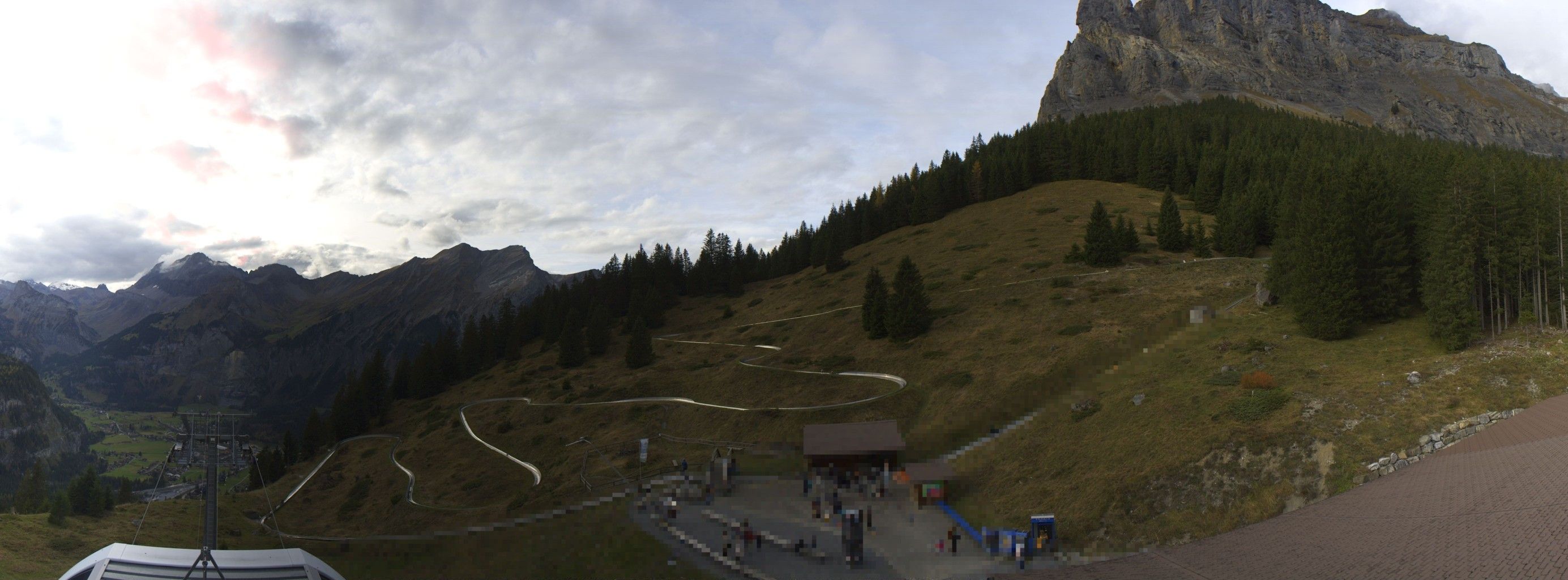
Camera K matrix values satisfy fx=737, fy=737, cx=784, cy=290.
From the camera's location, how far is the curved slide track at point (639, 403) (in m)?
56.8

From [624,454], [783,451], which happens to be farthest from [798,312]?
[783,451]

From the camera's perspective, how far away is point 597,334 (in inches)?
4026

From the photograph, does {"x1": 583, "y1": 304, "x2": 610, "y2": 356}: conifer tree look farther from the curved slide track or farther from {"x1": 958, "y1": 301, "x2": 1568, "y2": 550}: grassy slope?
{"x1": 958, "y1": 301, "x2": 1568, "y2": 550}: grassy slope

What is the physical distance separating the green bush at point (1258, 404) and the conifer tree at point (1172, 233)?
171 ft

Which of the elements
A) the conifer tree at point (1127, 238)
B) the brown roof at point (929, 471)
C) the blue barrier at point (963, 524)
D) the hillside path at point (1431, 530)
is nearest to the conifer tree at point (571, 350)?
the brown roof at point (929, 471)

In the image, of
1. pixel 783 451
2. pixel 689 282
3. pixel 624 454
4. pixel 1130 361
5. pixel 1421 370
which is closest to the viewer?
pixel 1421 370

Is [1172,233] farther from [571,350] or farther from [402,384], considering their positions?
[402,384]

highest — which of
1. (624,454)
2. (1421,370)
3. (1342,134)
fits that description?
(1342,134)

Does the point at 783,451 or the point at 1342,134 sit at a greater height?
the point at 1342,134

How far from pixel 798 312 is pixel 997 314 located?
32435 millimetres

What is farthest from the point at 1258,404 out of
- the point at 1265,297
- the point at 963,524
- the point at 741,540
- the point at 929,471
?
the point at 741,540

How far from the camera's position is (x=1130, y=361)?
51656 mm

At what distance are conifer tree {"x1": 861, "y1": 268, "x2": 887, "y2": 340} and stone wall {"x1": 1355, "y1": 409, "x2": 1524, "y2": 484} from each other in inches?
1772

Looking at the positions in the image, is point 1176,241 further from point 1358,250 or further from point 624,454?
point 624,454
